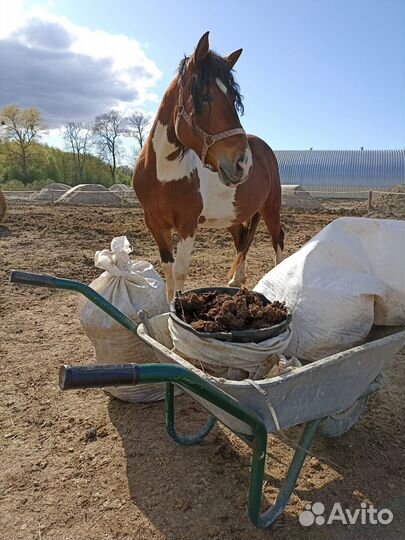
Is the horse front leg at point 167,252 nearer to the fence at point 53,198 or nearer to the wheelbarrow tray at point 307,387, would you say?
the wheelbarrow tray at point 307,387

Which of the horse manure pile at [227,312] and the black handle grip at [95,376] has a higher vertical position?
the black handle grip at [95,376]

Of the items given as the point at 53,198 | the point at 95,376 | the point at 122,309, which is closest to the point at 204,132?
the point at 122,309

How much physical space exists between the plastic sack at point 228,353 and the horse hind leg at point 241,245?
3451 millimetres

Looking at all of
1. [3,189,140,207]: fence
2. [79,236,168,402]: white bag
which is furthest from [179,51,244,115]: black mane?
[3,189,140,207]: fence

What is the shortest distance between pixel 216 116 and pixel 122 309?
1282 millimetres

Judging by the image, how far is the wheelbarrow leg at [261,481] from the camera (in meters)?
1.48

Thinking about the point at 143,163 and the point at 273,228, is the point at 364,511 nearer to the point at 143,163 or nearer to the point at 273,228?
the point at 143,163

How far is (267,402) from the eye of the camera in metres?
1.44

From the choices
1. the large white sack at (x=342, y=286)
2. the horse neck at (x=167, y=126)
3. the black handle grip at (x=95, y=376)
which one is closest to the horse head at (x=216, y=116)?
the horse neck at (x=167, y=126)

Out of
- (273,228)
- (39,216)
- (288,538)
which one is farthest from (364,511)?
(39,216)

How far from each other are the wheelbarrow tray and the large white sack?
0.77ft

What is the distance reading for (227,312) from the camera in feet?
6.05

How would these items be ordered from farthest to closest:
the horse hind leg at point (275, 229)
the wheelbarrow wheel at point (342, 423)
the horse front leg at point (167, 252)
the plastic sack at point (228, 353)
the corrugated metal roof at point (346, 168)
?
1. the corrugated metal roof at point (346, 168)
2. the horse hind leg at point (275, 229)
3. the horse front leg at point (167, 252)
4. the wheelbarrow wheel at point (342, 423)
5. the plastic sack at point (228, 353)

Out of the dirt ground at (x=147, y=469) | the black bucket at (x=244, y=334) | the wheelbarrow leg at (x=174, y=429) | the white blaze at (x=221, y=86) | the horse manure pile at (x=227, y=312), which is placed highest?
the white blaze at (x=221, y=86)
